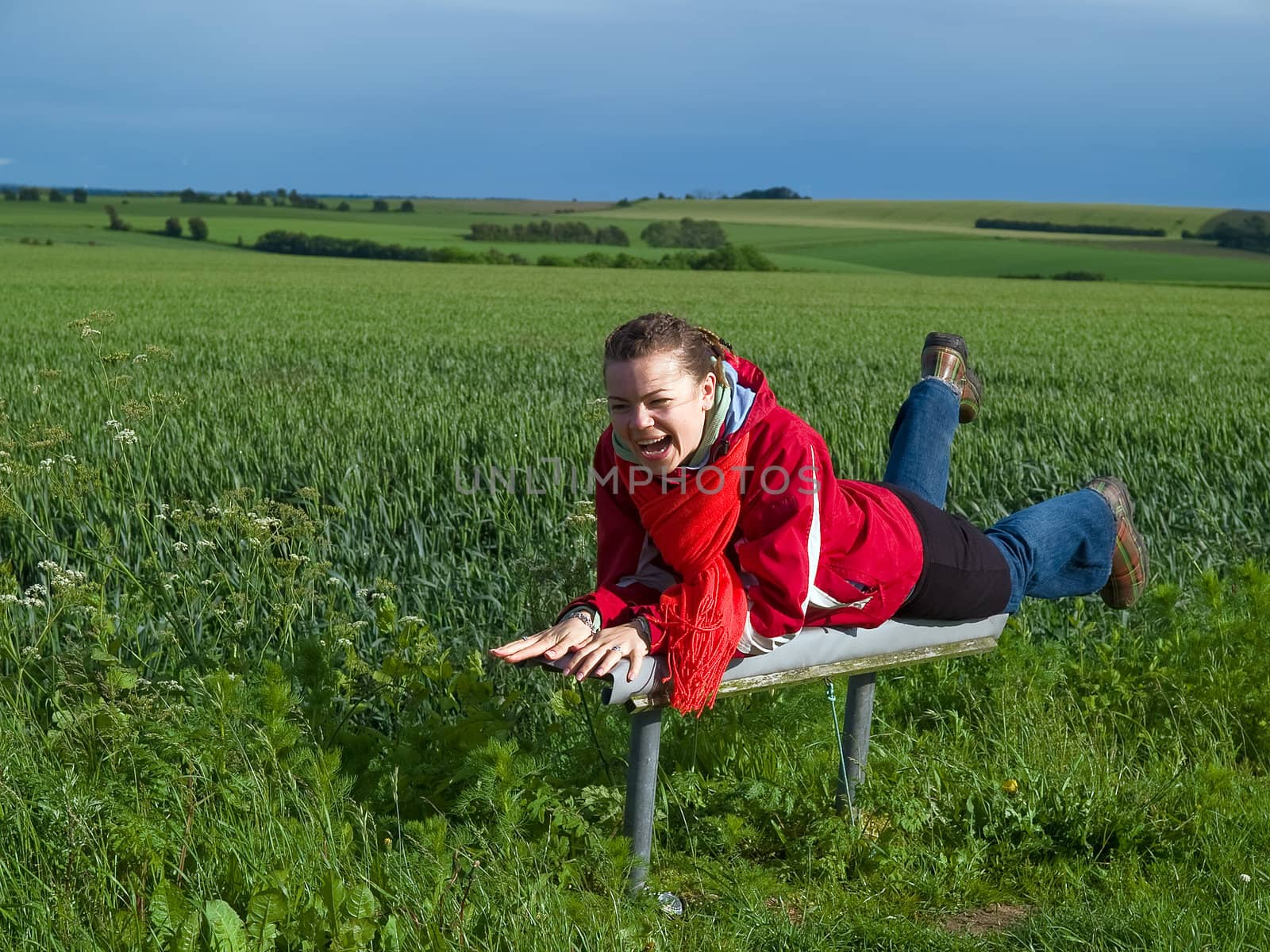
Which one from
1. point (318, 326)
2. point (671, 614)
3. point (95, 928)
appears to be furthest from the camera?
point (318, 326)

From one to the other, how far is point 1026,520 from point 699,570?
56.2 inches

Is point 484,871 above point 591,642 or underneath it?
underneath

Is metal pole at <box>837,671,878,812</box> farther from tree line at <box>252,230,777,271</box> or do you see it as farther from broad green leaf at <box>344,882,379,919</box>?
tree line at <box>252,230,777,271</box>

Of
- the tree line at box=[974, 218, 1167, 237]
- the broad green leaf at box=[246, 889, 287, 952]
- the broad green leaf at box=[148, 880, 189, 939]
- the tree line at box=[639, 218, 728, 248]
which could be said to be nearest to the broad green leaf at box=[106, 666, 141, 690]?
the broad green leaf at box=[148, 880, 189, 939]

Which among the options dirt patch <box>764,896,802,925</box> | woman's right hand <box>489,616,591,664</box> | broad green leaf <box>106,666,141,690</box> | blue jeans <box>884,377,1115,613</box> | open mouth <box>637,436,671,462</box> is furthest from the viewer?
blue jeans <box>884,377,1115,613</box>

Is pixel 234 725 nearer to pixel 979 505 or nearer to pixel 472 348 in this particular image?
pixel 979 505

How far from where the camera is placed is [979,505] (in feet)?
20.0

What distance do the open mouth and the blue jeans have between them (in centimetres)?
131

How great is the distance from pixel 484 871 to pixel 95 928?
Answer: 2.48 feet

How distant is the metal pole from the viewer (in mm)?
3221

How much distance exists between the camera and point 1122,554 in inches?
154

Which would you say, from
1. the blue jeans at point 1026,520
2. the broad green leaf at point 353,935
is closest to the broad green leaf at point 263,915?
the broad green leaf at point 353,935

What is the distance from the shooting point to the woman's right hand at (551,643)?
2.36 metres

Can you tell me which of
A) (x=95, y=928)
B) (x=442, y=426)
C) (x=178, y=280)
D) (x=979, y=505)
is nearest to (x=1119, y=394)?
(x=979, y=505)
